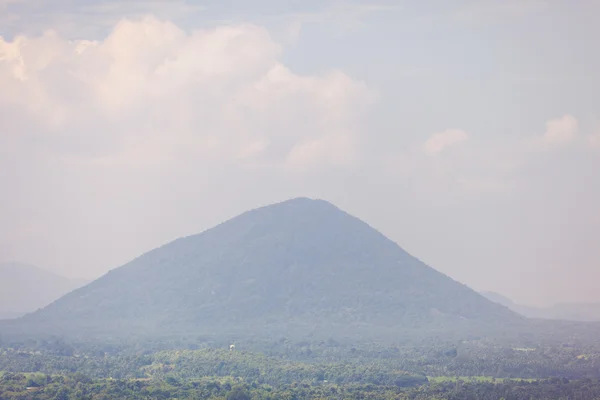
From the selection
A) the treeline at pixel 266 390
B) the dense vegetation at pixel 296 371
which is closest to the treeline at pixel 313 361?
the dense vegetation at pixel 296 371

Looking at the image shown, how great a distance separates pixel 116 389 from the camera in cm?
8906

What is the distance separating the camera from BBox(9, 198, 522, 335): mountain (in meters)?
160

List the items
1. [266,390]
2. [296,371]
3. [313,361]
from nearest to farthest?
[266,390], [296,371], [313,361]

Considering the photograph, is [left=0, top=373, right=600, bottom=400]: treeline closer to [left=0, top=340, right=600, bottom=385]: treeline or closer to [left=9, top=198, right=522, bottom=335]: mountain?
[left=0, top=340, right=600, bottom=385]: treeline

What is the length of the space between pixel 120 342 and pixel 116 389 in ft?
177

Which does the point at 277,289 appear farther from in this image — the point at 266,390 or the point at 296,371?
the point at 266,390

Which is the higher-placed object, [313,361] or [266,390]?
[313,361]

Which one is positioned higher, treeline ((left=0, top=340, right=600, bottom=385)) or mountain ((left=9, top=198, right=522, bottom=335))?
mountain ((left=9, top=198, right=522, bottom=335))

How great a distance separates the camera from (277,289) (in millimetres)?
171500

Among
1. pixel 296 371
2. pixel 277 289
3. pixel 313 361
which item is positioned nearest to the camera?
pixel 296 371

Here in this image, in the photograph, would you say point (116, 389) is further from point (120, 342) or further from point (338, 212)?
point (338, 212)

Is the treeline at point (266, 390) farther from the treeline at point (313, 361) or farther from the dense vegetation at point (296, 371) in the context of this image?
the treeline at point (313, 361)

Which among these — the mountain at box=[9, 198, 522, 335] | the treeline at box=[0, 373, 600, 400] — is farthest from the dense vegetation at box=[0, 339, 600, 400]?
the mountain at box=[9, 198, 522, 335]

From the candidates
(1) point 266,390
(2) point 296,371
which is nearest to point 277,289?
(2) point 296,371
